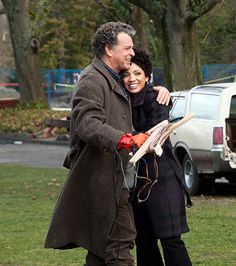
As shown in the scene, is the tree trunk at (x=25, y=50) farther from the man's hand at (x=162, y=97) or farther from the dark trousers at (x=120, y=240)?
the dark trousers at (x=120, y=240)

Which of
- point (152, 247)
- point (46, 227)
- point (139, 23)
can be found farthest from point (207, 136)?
point (139, 23)

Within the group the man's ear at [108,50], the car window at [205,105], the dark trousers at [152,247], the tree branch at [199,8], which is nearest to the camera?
the man's ear at [108,50]

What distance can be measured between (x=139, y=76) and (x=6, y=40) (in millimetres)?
60123

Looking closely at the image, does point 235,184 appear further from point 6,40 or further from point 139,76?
point 6,40

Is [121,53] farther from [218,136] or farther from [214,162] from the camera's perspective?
[214,162]

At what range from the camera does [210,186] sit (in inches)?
615

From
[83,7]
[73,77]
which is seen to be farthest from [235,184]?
[83,7]

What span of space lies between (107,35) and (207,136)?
8.18 meters

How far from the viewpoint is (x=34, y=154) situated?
83.2ft

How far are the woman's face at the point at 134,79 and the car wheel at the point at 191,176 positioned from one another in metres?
8.22

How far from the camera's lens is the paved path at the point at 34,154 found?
2259 centimetres

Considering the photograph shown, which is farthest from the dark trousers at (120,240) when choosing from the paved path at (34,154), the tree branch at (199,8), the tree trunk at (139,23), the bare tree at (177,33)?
the tree trunk at (139,23)

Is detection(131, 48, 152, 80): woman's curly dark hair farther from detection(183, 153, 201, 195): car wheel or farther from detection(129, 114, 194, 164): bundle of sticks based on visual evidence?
detection(183, 153, 201, 195): car wheel

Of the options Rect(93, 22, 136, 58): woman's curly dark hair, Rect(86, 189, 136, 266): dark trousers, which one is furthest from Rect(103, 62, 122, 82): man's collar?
Rect(86, 189, 136, 266): dark trousers
